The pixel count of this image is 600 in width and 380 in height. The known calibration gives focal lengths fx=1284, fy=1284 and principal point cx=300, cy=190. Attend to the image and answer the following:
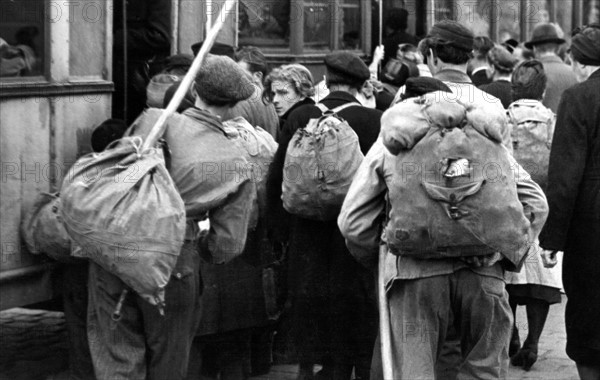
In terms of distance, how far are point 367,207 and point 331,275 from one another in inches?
65.0

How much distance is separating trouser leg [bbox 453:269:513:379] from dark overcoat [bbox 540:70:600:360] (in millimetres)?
→ 1281

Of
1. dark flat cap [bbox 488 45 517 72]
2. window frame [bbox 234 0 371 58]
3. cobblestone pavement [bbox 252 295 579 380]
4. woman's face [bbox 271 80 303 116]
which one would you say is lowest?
cobblestone pavement [bbox 252 295 579 380]

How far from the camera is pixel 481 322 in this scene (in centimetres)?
509

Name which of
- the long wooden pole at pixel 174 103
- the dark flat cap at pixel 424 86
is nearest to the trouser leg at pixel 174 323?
the long wooden pole at pixel 174 103

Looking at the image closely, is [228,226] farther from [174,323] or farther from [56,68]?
[56,68]

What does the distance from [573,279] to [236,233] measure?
1.98 meters

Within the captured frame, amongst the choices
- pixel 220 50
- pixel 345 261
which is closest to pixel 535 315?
pixel 345 261

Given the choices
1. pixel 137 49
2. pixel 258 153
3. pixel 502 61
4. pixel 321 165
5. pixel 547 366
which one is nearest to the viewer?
pixel 321 165

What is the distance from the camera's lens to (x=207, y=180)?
17.9ft

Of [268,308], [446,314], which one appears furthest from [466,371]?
[268,308]

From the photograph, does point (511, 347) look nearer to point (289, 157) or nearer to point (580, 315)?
point (580, 315)

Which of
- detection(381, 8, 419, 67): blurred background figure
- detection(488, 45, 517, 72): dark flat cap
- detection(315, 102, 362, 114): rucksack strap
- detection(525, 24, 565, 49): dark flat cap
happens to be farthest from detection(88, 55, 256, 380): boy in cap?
detection(381, 8, 419, 67): blurred background figure

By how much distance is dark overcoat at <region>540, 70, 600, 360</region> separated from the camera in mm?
6398

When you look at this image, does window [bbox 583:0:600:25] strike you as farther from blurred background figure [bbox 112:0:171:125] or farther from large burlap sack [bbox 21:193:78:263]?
large burlap sack [bbox 21:193:78:263]
